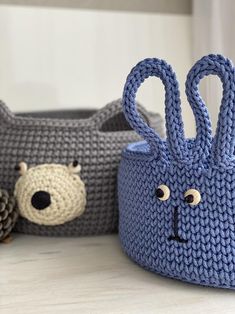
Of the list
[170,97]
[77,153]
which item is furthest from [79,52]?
[170,97]

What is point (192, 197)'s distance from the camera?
0.48 meters

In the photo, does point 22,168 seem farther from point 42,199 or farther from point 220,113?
point 220,113

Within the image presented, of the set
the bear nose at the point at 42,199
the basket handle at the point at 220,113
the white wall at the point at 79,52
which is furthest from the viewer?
the white wall at the point at 79,52

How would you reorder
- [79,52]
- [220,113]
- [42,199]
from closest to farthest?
[220,113] < [42,199] < [79,52]

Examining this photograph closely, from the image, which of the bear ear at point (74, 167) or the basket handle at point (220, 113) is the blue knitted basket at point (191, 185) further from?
the bear ear at point (74, 167)

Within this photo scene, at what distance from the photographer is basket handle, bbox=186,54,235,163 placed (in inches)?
17.8

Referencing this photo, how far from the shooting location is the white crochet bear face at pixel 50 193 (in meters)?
0.62

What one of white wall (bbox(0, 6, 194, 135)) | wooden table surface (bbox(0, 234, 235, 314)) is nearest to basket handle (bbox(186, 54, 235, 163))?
wooden table surface (bbox(0, 234, 235, 314))

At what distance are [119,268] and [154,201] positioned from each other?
10 centimetres

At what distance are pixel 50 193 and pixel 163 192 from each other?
0.18m

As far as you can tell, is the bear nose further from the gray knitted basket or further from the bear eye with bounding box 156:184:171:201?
the bear eye with bounding box 156:184:171:201

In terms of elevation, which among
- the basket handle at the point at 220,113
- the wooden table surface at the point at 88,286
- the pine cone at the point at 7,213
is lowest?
the wooden table surface at the point at 88,286

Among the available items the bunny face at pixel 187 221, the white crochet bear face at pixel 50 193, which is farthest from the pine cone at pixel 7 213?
the bunny face at pixel 187 221

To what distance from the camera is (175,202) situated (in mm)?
493
